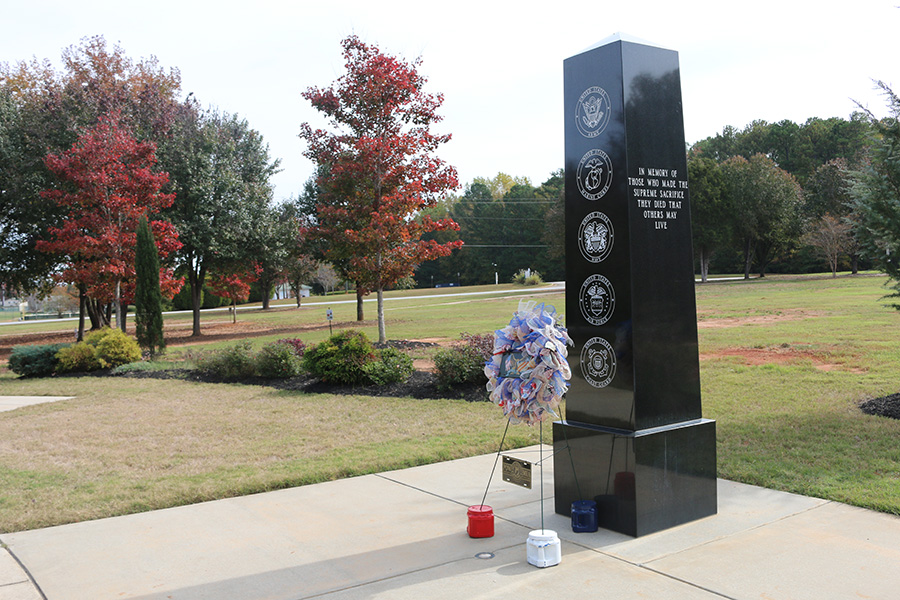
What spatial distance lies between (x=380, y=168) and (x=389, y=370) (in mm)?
7139

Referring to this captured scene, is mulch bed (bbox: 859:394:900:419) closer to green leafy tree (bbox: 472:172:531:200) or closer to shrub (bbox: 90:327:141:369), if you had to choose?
shrub (bbox: 90:327:141:369)

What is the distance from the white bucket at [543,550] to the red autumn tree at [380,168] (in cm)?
1293

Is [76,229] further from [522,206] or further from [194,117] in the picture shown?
[522,206]

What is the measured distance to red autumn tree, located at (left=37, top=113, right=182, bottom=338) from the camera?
59.5 ft

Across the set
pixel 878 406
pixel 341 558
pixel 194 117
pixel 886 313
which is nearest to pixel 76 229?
pixel 194 117

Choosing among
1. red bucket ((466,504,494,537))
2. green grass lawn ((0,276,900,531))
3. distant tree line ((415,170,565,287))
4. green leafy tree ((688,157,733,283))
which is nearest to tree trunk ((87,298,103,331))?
green grass lawn ((0,276,900,531))

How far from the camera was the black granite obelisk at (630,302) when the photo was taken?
4.53 meters

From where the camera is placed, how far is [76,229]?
61.9ft

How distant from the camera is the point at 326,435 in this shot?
814 cm

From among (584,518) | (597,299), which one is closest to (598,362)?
(597,299)

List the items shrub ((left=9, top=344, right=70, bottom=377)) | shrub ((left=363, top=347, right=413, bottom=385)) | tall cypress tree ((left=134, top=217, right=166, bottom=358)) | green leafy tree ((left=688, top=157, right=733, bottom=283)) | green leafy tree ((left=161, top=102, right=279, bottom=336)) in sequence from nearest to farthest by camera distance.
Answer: shrub ((left=363, top=347, right=413, bottom=385)), shrub ((left=9, top=344, right=70, bottom=377)), tall cypress tree ((left=134, top=217, right=166, bottom=358)), green leafy tree ((left=161, top=102, right=279, bottom=336)), green leafy tree ((left=688, top=157, right=733, bottom=283))

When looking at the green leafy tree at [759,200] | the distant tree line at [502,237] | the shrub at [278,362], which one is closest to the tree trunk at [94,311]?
the shrub at [278,362]

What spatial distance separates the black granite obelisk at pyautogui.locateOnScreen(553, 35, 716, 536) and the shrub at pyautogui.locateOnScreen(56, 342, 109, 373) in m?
13.8

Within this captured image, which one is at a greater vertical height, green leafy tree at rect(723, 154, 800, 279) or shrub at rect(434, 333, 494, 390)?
green leafy tree at rect(723, 154, 800, 279)
